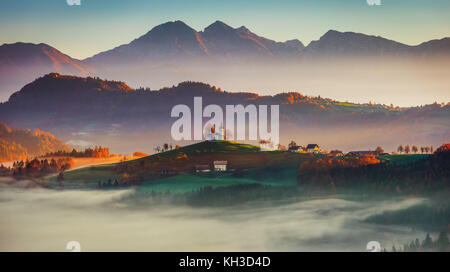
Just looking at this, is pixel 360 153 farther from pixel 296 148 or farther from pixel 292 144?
pixel 292 144

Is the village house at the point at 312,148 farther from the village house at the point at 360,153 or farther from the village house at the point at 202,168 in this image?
the village house at the point at 202,168

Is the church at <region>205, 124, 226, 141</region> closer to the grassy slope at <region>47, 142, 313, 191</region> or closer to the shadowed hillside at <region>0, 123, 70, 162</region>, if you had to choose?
the grassy slope at <region>47, 142, 313, 191</region>

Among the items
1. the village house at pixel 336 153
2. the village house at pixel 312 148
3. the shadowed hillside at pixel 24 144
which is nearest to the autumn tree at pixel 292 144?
the village house at pixel 312 148

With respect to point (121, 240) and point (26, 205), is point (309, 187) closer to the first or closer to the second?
point (121, 240)

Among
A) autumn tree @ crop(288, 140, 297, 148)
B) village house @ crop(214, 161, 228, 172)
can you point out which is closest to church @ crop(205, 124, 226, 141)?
village house @ crop(214, 161, 228, 172)

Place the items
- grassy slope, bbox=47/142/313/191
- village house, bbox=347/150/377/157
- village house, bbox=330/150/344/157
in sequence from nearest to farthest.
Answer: village house, bbox=347/150/377/157 < village house, bbox=330/150/344/157 < grassy slope, bbox=47/142/313/191

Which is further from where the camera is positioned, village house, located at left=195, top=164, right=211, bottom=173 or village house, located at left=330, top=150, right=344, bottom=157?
village house, located at left=195, top=164, right=211, bottom=173

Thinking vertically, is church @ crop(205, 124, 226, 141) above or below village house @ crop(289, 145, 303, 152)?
above

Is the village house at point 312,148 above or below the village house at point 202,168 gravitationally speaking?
above

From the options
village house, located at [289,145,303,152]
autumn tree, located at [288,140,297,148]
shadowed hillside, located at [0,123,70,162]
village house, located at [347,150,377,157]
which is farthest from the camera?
shadowed hillside, located at [0,123,70,162]

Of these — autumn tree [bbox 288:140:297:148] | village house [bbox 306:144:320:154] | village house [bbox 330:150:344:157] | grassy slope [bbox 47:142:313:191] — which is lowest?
grassy slope [bbox 47:142:313:191]

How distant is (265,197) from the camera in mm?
66625

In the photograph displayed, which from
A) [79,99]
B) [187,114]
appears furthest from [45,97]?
[187,114]

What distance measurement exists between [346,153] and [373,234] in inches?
773
